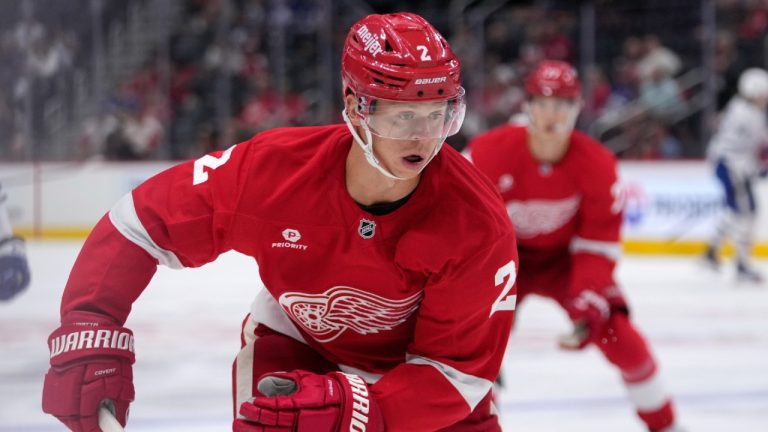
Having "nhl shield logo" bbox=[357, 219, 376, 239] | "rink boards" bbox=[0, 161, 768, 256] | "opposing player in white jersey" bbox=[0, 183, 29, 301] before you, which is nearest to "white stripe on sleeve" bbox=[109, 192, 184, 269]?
"nhl shield logo" bbox=[357, 219, 376, 239]

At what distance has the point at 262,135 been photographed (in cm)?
A: 201

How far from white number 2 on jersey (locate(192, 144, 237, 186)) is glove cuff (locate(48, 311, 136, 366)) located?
0.29 meters

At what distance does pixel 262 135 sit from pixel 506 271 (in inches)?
20.5

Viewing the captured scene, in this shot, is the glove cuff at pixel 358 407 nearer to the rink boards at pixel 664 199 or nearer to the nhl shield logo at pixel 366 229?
the nhl shield logo at pixel 366 229

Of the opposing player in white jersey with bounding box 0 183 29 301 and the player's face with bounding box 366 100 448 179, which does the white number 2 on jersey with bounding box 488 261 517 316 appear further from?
the opposing player in white jersey with bounding box 0 183 29 301

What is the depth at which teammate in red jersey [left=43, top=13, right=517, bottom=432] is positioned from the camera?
1.78 meters

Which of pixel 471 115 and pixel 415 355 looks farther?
pixel 471 115

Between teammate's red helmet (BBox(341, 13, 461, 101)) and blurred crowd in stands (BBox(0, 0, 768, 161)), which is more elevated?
teammate's red helmet (BBox(341, 13, 461, 101))

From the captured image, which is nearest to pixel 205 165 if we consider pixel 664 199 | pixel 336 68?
pixel 336 68

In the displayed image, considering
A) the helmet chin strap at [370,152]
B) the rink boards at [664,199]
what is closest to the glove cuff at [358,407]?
the helmet chin strap at [370,152]

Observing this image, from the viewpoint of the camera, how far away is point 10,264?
130 inches

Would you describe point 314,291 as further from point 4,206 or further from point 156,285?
point 156,285

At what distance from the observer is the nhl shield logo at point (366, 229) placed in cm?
188

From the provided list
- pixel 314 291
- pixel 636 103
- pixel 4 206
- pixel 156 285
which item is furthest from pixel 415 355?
pixel 636 103
